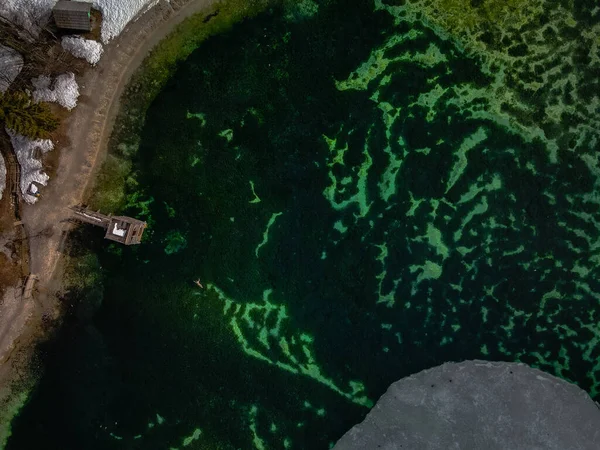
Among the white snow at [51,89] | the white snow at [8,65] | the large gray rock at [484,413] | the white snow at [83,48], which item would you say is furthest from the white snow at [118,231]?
the large gray rock at [484,413]

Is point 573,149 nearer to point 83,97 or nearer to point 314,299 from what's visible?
point 314,299

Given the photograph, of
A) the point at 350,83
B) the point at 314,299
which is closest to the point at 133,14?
the point at 350,83

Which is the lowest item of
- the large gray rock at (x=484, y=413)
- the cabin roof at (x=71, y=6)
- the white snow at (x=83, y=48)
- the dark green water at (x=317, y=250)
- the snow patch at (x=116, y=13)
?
the large gray rock at (x=484, y=413)

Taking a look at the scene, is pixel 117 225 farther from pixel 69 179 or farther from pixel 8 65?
pixel 8 65

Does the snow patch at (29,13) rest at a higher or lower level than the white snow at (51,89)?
higher

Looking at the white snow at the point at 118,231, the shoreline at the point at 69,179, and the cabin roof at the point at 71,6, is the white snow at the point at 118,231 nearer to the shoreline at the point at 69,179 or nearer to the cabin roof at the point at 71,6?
the shoreline at the point at 69,179

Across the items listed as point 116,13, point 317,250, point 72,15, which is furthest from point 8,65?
point 317,250

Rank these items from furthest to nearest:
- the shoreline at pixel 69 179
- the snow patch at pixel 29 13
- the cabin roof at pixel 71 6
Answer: the shoreline at pixel 69 179
the snow patch at pixel 29 13
the cabin roof at pixel 71 6
